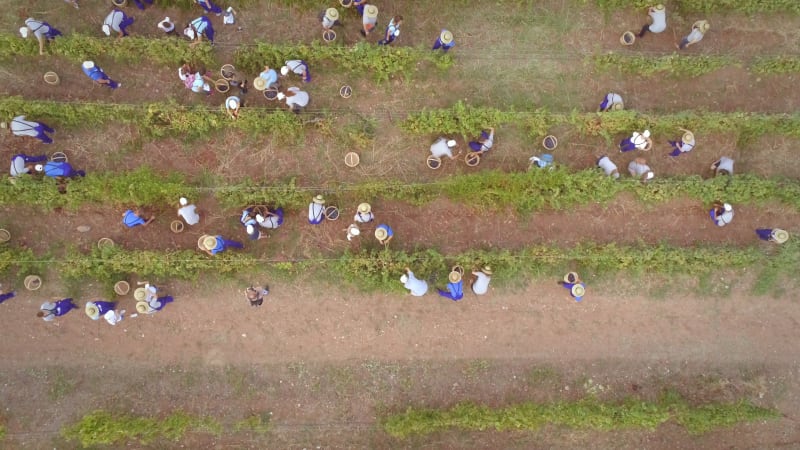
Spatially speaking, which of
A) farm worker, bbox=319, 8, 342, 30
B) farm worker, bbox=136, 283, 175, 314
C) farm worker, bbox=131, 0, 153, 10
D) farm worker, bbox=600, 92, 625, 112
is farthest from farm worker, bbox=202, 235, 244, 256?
farm worker, bbox=600, 92, 625, 112

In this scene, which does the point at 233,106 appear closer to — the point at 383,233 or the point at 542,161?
the point at 383,233

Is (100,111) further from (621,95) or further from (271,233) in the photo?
(621,95)

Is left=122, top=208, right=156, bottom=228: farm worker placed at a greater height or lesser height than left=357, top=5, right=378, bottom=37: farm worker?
lesser

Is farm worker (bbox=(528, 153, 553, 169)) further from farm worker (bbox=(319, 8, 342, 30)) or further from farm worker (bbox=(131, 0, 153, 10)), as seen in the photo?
farm worker (bbox=(131, 0, 153, 10))

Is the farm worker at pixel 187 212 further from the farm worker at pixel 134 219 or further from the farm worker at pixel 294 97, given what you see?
the farm worker at pixel 294 97

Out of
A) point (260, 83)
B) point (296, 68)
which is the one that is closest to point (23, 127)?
point (260, 83)
